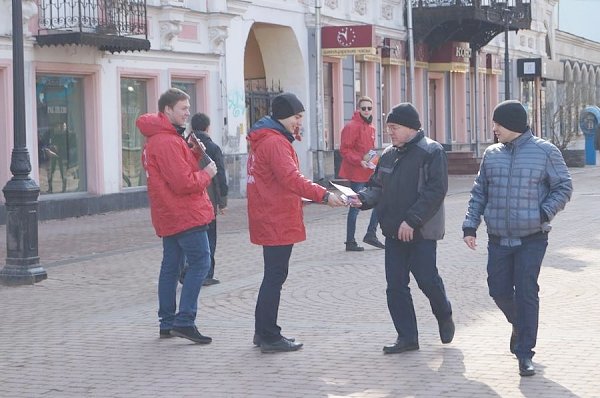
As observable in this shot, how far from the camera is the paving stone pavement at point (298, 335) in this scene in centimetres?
727

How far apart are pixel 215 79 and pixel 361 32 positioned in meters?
4.30

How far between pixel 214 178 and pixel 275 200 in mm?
3521

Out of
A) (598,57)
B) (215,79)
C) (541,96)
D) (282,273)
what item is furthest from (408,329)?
(598,57)

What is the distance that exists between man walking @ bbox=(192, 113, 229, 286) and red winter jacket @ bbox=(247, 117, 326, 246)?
318 centimetres

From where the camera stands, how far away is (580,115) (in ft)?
138

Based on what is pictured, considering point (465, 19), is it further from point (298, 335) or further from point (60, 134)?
point (298, 335)

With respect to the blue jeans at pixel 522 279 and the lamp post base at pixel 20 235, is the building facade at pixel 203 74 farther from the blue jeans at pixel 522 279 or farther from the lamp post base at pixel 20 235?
the blue jeans at pixel 522 279

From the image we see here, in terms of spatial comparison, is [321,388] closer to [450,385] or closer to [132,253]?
[450,385]

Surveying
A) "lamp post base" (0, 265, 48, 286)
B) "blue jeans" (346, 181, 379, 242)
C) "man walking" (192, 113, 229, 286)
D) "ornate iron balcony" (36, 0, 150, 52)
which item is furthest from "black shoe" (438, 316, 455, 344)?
"ornate iron balcony" (36, 0, 150, 52)

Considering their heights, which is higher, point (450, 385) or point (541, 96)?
point (541, 96)

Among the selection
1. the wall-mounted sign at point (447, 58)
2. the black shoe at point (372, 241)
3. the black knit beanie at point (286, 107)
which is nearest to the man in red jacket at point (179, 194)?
the black knit beanie at point (286, 107)

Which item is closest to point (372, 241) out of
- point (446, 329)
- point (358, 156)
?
point (358, 156)

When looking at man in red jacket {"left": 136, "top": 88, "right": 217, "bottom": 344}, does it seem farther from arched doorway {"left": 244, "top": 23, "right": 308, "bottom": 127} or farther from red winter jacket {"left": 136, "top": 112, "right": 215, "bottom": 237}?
arched doorway {"left": 244, "top": 23, "right": 308, "bottom": 127}

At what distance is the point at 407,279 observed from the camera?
8219mm
